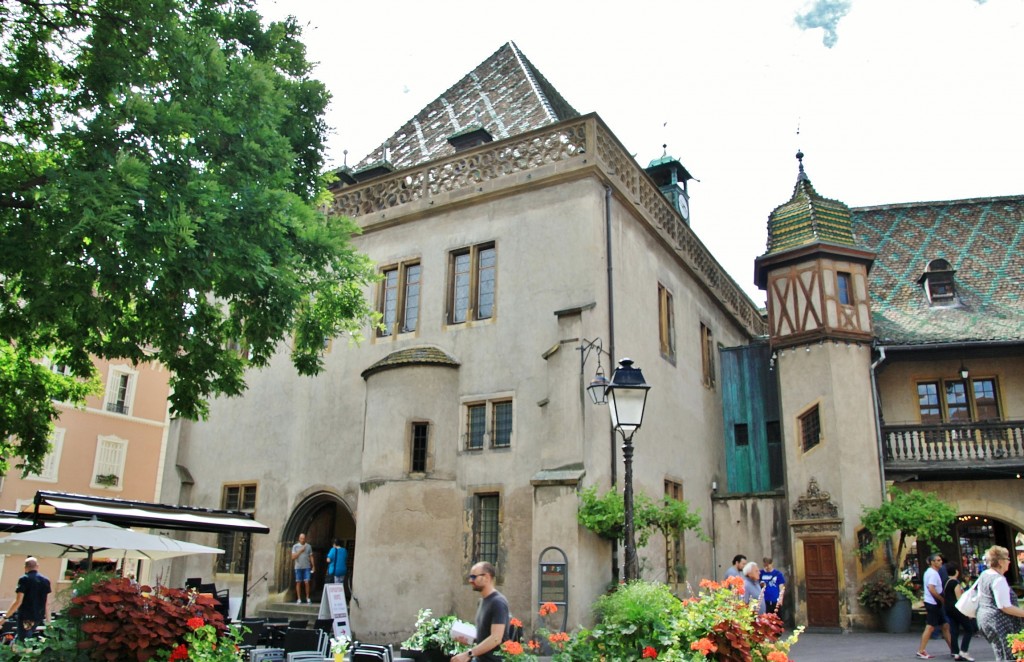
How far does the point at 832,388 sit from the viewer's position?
21.4m

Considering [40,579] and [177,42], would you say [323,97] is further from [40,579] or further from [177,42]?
[40,579]

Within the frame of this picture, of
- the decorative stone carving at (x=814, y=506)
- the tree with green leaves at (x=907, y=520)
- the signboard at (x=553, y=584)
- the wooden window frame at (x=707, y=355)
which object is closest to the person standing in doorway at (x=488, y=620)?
the signboard at (x=553, y=584)

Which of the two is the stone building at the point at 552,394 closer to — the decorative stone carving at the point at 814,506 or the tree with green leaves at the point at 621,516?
the decorative stone carving at the point at 814,506

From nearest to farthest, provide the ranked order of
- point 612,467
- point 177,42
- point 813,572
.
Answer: point 177,42 → point 612,467 → point 813,572

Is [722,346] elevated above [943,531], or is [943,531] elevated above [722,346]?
[722,346]

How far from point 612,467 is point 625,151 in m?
7.28

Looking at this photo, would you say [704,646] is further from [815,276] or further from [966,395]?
[966,395]

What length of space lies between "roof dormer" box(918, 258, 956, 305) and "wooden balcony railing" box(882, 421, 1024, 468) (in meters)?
4.66

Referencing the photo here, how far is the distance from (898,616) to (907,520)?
84.5 inches

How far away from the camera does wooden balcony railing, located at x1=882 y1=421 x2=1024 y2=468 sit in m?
21.3

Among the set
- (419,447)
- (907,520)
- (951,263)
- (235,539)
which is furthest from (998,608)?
(951,263)

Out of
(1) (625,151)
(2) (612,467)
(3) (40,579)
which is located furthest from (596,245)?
(3) (40,579)

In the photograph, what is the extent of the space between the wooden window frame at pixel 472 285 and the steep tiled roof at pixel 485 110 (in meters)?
3.30

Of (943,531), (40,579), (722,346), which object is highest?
(722,346)
